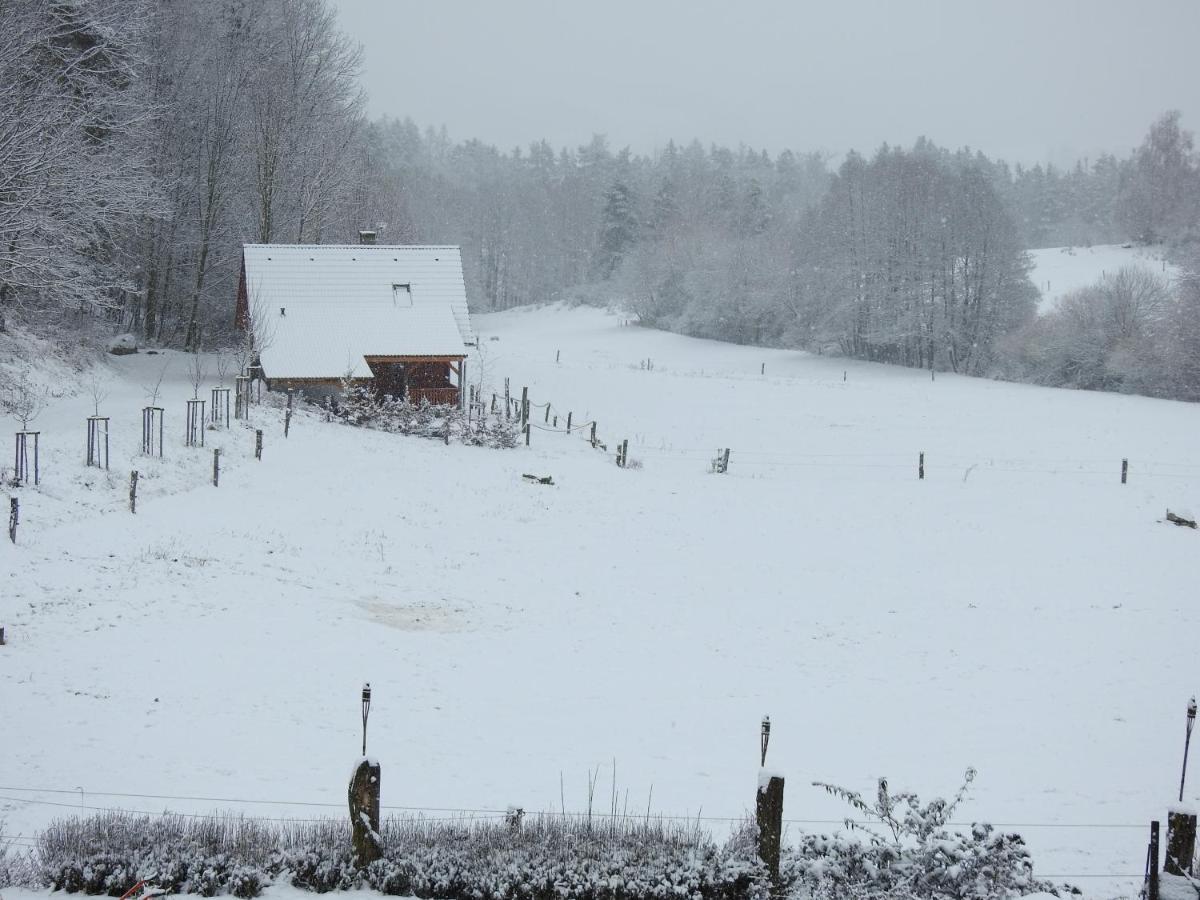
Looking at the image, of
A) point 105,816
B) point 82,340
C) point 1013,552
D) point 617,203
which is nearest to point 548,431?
point 82,340

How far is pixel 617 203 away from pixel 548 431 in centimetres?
6376

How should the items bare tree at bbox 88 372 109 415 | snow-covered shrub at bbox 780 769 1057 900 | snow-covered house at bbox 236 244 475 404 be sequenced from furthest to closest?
snow-covered house at bbox 236 244 475 404 → bare tree at bbox 88 372 109 415 → snow-covered shrub at bbox 780 769 1057 900

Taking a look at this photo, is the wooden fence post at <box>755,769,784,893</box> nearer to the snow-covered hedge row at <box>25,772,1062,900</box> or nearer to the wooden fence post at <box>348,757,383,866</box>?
the snow-covered hedge row at <box>25,772,1062,900</box>

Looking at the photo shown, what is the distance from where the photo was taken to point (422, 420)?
31.7 m

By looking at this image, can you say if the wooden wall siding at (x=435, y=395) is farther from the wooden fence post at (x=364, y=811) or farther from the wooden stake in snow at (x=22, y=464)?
the wooden fence post at (x=364, y=811)

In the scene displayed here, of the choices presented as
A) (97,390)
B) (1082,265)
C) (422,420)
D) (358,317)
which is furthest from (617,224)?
(97,390)

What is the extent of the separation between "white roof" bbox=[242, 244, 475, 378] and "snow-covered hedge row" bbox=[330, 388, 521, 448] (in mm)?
1063

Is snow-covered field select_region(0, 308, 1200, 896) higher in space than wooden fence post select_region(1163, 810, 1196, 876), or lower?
lower

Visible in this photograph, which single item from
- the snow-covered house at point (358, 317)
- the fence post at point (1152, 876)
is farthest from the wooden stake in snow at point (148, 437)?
the fence post at point (1152, 876)

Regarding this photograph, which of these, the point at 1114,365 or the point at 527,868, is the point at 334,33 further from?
the point at 527,868

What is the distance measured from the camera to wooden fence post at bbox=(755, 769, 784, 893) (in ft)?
21.5

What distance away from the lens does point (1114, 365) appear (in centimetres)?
4894

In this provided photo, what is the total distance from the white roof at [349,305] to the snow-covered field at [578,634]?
12.0 ft

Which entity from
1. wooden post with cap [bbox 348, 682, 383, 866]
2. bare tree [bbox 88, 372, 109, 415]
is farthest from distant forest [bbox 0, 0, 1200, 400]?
Answer: wooden post with cap [bbox 348, 682, 383, 866]
